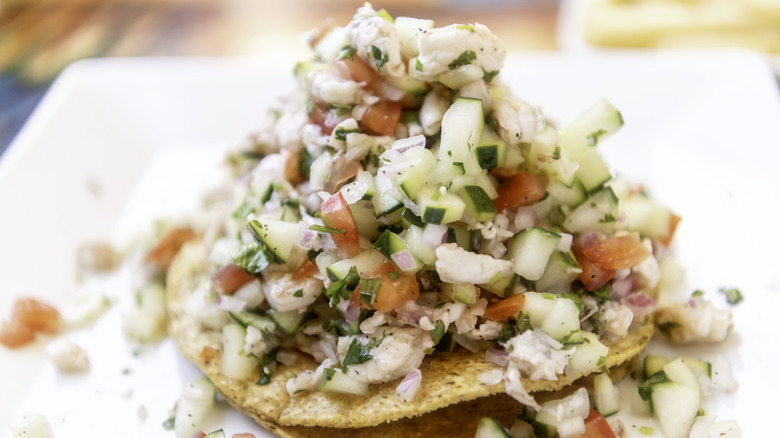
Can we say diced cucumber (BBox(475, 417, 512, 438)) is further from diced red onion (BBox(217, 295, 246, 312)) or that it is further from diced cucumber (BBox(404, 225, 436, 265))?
diced red onion (BBox(217, 295, 246, 312))

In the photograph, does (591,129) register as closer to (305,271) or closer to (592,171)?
(592,171)

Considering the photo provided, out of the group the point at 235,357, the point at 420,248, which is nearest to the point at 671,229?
the point at 420,248

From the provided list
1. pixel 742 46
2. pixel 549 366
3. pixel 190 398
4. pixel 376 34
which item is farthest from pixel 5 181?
pixel 742 46

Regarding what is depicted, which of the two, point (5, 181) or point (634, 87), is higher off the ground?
point (634, 87)

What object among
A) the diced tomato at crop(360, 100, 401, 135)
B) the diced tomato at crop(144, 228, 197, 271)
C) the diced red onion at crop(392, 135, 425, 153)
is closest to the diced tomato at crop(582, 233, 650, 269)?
the diced red onion at crop(392, 135, 425, 153)

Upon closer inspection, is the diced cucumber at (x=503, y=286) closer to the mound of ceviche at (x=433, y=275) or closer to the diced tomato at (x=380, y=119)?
the mound of ceviche at (x=433, y=275)

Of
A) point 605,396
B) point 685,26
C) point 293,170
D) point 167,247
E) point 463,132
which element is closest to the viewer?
point 463,132

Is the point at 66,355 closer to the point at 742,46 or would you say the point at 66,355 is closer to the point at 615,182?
the point at 615,182
